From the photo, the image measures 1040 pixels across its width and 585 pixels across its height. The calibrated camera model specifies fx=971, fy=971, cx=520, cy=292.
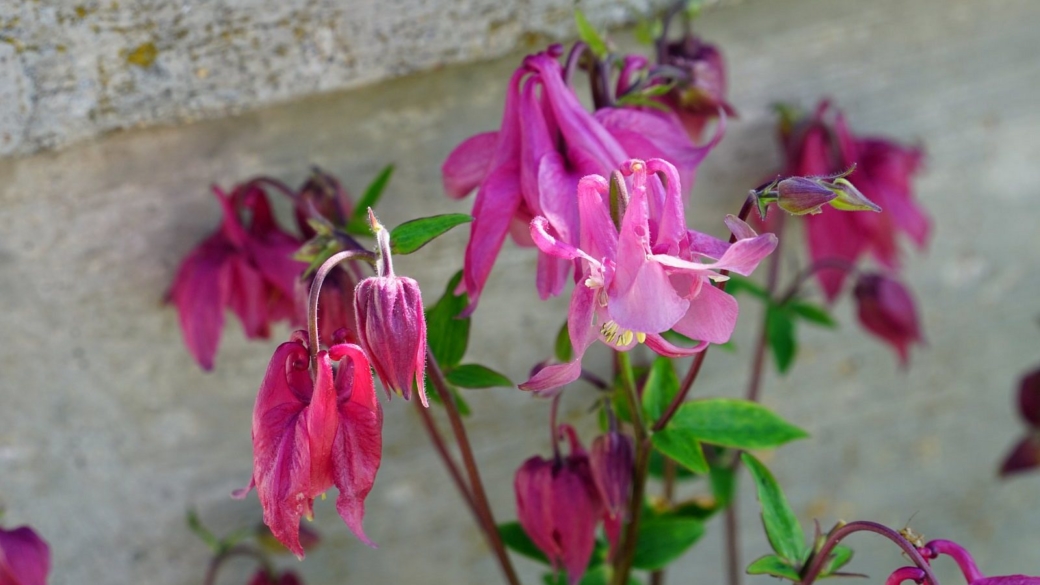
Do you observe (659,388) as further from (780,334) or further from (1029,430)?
(1029,430)

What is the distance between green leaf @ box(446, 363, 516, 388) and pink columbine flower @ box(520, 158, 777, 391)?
0.14 meters

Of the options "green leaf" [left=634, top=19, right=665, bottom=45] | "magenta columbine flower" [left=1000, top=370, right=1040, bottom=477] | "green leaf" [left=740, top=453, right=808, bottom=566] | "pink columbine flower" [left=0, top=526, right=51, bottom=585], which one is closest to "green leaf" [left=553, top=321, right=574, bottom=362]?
"green leaf" [left=740, top=453, right=808, bottom=566]

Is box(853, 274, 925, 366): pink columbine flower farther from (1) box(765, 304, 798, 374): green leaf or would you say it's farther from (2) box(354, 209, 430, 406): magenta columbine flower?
(2) box(354, 209, 430, 406): magenta columbine flower

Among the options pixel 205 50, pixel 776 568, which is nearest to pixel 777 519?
pixel 776 568

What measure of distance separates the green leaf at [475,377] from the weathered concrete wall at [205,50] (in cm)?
27

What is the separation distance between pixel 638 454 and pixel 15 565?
1.29 feet

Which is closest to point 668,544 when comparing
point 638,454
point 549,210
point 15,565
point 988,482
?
point 638,454

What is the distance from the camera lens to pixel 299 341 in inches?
19.4

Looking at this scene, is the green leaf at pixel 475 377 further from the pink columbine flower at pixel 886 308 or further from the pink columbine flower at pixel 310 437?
the pink columbine flower at pixel 886 308

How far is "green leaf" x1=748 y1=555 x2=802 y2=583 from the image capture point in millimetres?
568

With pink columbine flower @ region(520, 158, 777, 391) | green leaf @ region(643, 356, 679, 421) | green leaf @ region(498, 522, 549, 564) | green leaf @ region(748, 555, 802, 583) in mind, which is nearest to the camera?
pink columbine flower @ region(520, 158, 777, 391)

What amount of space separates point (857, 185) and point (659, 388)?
34cm

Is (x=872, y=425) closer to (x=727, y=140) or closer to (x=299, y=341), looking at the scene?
(x=727, y=140)

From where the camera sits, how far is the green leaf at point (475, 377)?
24.4 inches
